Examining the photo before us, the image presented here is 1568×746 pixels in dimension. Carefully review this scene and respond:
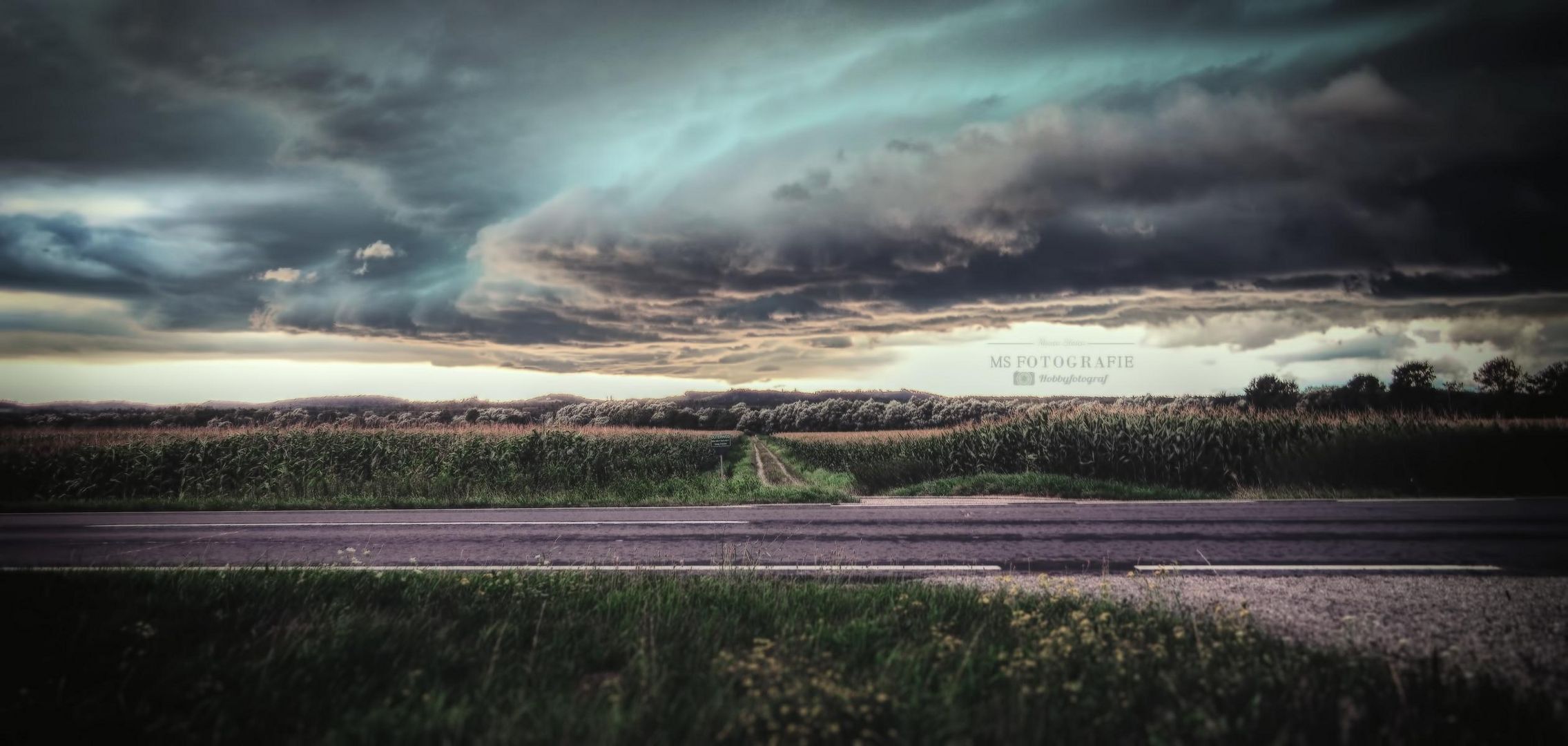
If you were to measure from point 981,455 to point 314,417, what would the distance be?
906 inches

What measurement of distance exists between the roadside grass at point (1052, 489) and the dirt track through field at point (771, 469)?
158 inches

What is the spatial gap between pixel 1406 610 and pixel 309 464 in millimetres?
23168

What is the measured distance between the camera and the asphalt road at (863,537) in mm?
9367

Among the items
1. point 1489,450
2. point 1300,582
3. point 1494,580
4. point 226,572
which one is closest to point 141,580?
point 226,572

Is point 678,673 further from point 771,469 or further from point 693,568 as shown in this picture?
point 771,469

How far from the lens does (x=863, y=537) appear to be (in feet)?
36.0

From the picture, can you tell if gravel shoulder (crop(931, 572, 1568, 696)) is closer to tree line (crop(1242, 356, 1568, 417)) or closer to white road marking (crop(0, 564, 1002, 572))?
white road marking (crop(0, 564, 1002, 572))

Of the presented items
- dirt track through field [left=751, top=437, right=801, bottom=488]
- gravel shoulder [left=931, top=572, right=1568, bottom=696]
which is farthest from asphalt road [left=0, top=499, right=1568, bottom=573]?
dirt track through field [left=751, top=437, right=801, bottom=488]

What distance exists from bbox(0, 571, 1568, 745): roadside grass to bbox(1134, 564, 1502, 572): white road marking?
9.17ft

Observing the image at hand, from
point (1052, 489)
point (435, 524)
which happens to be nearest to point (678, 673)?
point (435, 524)

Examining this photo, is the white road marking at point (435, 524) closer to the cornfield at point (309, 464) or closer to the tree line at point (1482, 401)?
the cornfield at point (309, 464)

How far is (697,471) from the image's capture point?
24891 millimetres

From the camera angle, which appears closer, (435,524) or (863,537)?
(863,537)

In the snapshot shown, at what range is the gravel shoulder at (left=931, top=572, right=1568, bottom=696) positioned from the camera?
5355 millimetres
